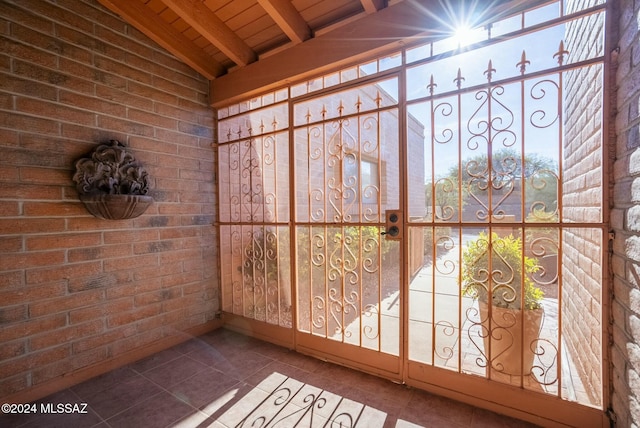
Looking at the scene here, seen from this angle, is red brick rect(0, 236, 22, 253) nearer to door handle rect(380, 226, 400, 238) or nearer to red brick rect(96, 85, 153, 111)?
red brick rect(96, 85, 153, 111)

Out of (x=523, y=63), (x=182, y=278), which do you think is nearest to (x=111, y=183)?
(x=182, y=278)

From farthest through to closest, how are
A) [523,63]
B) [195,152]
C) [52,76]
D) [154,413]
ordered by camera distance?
[195,152] < [52,76] < [154,413] < [523,63]

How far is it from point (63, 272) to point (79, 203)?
0.49m

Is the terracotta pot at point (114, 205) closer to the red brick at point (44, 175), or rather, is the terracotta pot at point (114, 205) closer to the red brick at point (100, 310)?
the red brick at point (44, 175)

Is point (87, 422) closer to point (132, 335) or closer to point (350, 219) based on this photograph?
point (132, 335)

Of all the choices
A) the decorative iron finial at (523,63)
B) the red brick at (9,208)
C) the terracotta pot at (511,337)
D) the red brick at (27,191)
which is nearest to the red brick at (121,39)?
the red brick at (27,191)

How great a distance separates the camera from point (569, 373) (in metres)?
1.92

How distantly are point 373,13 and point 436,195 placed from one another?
1266 millimetres

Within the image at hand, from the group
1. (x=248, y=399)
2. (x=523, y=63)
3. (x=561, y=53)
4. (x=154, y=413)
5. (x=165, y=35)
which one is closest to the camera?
(x=561, y=53)

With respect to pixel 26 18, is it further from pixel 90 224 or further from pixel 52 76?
pixel 90 224

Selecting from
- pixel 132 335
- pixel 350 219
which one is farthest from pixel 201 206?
pixel 350 219

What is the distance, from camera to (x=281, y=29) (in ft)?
7.26

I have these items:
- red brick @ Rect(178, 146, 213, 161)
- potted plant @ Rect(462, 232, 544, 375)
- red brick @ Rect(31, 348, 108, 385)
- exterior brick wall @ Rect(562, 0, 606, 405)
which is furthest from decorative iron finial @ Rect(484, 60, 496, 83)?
red brick @ Rect(31, 348, 108, 385)

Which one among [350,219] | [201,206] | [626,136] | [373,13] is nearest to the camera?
[626,136]
